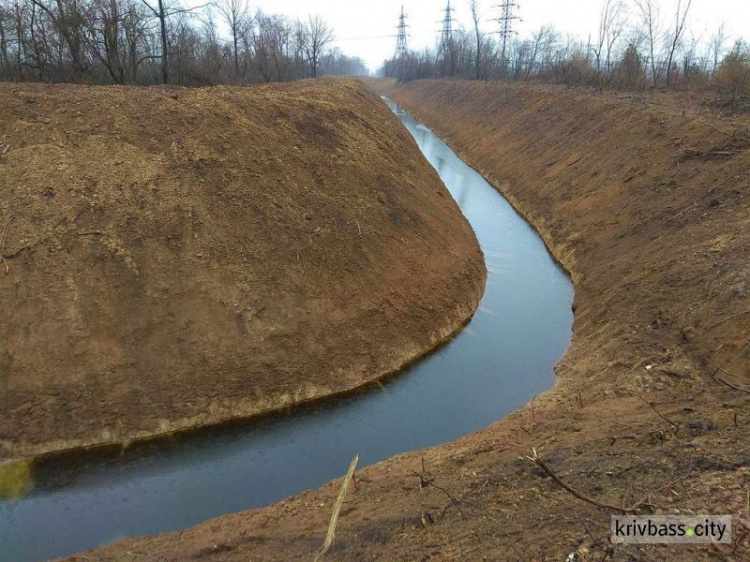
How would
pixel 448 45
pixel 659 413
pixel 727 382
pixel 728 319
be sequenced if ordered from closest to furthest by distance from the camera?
pixel 659 413, pixel 727 382, pixel 728 319, pixel 448 45

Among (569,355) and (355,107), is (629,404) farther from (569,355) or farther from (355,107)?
(355,107)

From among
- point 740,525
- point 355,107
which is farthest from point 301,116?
point 740,525

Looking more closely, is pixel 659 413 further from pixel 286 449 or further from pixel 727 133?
pixel 727 133

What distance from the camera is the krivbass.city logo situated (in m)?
5.14

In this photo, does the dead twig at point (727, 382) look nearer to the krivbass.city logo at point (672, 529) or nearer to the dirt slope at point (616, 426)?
the dirt slope at point (616, 426)

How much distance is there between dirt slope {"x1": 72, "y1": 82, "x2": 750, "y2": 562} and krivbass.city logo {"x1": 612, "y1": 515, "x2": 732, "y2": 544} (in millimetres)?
119

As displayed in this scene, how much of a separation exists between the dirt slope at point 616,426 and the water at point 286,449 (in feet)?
2.14

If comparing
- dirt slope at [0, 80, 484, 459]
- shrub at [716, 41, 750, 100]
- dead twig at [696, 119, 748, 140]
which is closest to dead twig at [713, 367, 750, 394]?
dirt slope at [0, 80, 484, 459]

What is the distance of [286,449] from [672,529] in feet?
22.3

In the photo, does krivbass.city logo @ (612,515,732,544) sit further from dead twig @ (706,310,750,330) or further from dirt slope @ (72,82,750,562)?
dead twig @ (706,310,750,330)

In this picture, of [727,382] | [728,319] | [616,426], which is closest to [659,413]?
[616,426]

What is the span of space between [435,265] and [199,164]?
300 inches

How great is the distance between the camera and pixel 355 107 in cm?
2300

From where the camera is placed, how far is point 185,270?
481 inches
